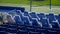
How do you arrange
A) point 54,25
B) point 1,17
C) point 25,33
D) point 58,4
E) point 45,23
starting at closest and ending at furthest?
point 25,33, point 54,25, point 45,23, point 1,17, point 58,4

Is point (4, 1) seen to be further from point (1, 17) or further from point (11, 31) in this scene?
point (11, 31)

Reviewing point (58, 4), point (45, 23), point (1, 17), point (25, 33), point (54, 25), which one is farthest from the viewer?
point (58, 4)

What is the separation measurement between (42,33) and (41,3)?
1298cm

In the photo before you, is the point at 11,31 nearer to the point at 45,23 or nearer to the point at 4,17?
the point at 45,23

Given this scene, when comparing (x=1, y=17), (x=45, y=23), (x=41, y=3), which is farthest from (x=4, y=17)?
(x=41, y=3)

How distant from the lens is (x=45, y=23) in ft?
21.9

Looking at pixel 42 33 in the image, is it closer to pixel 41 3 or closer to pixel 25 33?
pixel 25 33

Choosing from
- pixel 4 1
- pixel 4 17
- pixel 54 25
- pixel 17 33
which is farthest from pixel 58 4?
pixel 17 33

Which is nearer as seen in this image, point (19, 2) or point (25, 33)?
point (25, 33)

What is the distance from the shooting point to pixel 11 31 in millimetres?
5148

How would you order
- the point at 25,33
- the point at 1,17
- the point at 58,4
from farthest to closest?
the point at 58,4 → the point at 1,17 → the point at 25,33

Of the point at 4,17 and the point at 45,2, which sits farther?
the point at 45,2

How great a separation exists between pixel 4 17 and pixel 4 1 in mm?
10235

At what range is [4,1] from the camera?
59.2 ft
